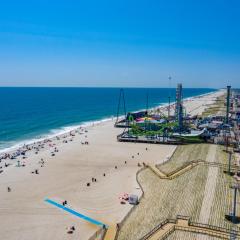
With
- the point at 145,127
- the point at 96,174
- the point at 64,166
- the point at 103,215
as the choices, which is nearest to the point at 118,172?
the point at 96,174

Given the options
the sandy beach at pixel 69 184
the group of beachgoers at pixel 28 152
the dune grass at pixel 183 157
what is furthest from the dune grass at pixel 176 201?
the group of beachgoers at pixel 28 152

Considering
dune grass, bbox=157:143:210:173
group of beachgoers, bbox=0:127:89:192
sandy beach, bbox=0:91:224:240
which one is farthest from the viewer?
group of beachgoers, bbox=0:127:89:192

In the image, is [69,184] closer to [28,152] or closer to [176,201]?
[176,201]

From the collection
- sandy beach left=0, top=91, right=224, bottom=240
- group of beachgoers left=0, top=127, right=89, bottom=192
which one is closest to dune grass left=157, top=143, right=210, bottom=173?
sandy beach left=0, top=91, right=224, bottom=240

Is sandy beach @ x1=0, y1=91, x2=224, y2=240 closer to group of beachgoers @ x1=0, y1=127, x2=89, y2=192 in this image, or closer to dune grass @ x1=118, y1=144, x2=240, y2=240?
group of beachgoers @ x1=0, y1=127, x2=89, y2=192

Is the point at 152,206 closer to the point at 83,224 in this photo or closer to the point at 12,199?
the point at 83,224

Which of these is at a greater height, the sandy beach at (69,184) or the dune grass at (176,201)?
the dune grass at (176,201)

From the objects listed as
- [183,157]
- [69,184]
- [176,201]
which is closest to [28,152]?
[69,184]

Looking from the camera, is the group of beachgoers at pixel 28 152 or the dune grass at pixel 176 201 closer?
A: the dune grass at pixel 176 201

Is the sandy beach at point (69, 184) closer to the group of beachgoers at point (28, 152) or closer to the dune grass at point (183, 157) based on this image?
the group of beachgoers at point (28, 152)
